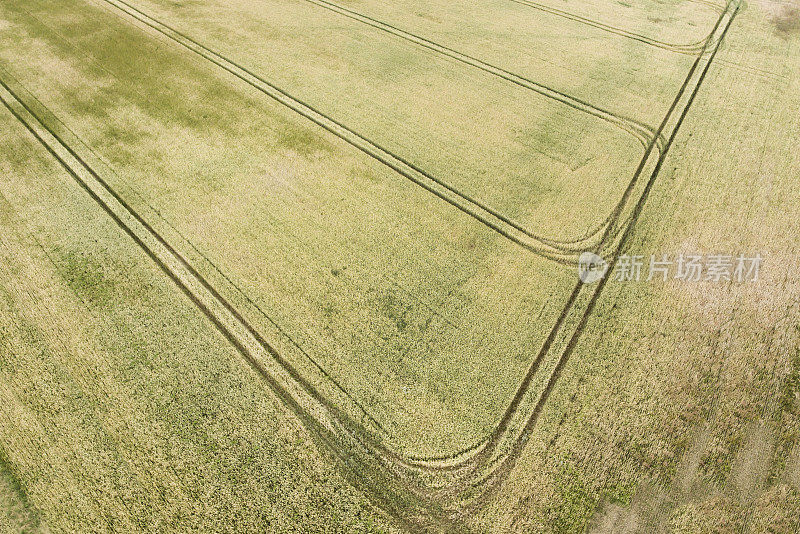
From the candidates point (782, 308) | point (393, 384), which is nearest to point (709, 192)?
point (782, 308)

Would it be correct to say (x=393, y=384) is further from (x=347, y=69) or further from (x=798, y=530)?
(x=347, y=69)

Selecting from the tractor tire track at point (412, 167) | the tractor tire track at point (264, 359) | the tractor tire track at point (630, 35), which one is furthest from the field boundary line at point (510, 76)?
the tractor tire track at point (264, 359)

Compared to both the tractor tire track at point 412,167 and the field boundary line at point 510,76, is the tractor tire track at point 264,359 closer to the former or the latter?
the tractor tire track at point 412,167

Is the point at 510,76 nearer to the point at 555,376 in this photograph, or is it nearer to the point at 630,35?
the point at 630,35

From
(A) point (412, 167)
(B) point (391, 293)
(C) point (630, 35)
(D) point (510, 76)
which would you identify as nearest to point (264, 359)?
(B) point (391, 293)

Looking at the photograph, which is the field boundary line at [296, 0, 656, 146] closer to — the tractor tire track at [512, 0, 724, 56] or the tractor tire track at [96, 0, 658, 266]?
the tractor tire track at [96, 0, 658, 266]

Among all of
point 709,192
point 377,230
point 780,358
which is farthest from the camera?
point 709,192
